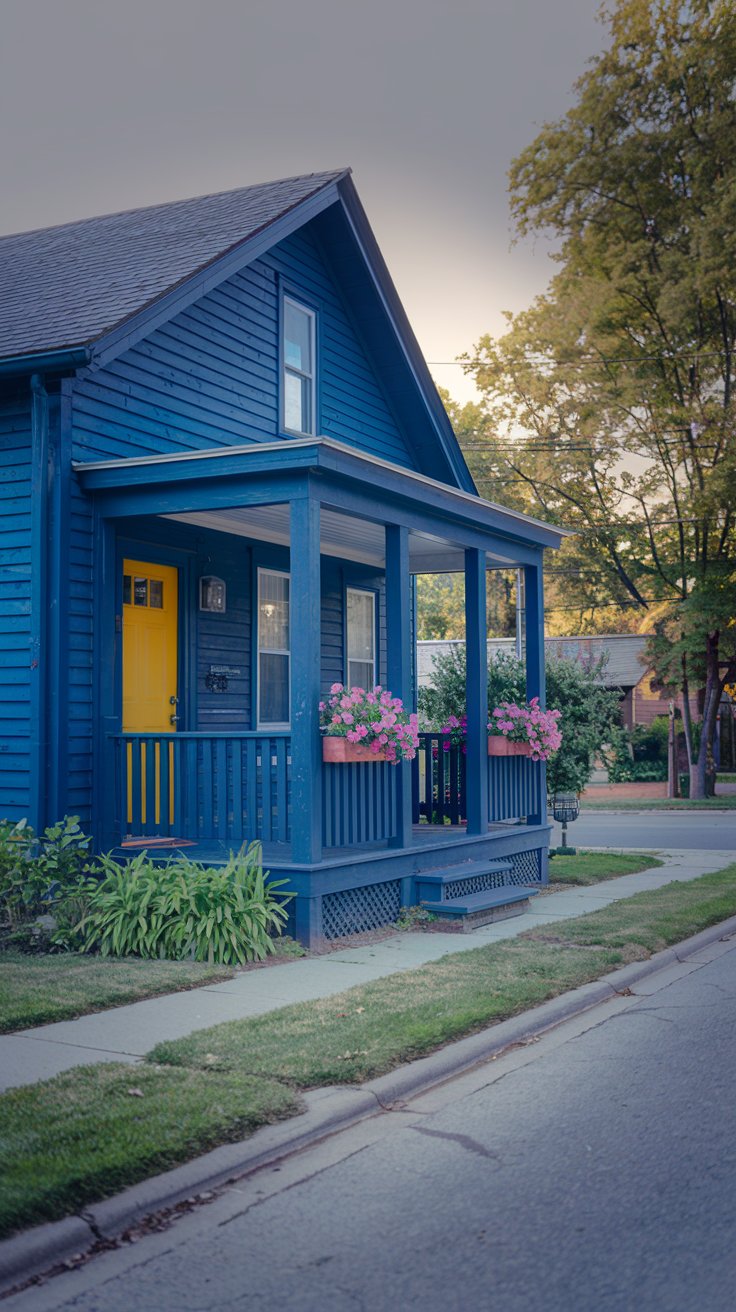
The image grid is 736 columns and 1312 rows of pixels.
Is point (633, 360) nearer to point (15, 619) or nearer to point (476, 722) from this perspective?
point (476, 722)

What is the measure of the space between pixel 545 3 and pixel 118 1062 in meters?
27.8

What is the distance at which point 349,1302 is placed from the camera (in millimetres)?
3223

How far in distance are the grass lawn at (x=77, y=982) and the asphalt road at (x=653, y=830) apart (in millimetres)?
11386

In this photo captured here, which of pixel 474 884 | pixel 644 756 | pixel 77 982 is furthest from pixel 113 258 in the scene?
pixel 644 756

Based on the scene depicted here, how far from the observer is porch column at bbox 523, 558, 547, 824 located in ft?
40.7

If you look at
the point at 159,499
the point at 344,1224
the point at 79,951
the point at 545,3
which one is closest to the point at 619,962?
the point at 79,951

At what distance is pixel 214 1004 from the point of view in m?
6.50

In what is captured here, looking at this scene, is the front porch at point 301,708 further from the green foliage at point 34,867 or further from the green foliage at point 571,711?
the green foliage at point 571,711

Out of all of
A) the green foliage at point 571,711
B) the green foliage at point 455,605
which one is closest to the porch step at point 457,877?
the green foliage at point 571,711

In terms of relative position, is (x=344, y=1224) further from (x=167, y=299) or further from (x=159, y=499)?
(x=167, y=299)

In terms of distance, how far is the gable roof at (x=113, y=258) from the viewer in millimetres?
9516

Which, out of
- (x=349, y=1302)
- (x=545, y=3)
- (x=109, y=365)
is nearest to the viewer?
(x=349, y=1302)

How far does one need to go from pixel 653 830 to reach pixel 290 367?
39.1 feet

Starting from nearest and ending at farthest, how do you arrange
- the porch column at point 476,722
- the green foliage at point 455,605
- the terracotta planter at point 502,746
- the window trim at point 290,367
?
1. the porch column at point 476,722
2. the terracotta planter at point 502,746
3. the window trim at point 290,367
4. the green foliage at point 455,605
